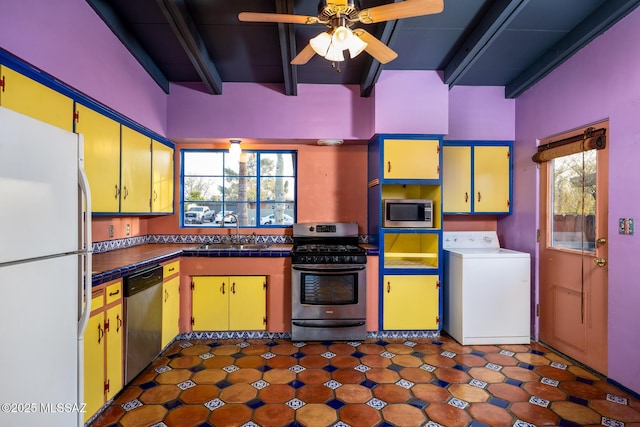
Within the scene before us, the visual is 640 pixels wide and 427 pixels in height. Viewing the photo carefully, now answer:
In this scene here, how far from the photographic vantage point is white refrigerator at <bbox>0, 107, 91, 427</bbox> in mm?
1092

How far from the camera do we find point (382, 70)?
11.0 ft

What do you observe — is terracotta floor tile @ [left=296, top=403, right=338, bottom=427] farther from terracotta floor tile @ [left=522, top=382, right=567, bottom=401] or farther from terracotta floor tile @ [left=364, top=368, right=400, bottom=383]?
terracotta floor tile @ [left=522, top=382, right=567, bottom=401]

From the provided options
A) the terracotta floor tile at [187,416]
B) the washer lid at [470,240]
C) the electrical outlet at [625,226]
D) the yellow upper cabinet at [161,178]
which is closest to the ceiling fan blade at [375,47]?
the electrical outlet at [625,226]

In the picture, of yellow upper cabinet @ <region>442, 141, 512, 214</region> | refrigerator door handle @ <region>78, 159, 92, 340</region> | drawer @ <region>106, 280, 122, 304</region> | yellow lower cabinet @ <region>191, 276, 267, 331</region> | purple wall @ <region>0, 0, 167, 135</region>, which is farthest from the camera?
yellow upper cabinet @ <region>442, 141, 512, 214</region>

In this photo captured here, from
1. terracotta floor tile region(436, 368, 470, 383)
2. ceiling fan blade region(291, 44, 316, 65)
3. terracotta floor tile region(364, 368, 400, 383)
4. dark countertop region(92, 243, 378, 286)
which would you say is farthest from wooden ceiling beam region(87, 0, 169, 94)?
terracotta floor tile region(436, 368, 470, 383)

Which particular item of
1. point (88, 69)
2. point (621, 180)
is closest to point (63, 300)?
point (88, 69)

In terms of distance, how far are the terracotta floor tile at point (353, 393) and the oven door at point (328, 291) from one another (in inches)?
34.7

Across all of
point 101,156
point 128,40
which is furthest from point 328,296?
point 128,40

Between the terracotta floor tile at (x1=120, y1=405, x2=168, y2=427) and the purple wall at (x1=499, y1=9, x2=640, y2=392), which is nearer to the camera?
the terracotta floor tile at (x1=120, y1=405, x2=168, y2=427)

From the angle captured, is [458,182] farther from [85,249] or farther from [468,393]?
[85,249]

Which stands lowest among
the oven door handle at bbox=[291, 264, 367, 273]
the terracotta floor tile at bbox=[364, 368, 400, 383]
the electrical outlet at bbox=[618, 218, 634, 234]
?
the terracotta floor tile at bbox=[364, 368, 400, 383]

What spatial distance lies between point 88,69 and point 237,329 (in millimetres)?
2565

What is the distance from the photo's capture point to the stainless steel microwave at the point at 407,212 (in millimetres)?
3354

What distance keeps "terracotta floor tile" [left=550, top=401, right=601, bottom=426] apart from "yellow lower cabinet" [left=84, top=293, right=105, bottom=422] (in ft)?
9.61
